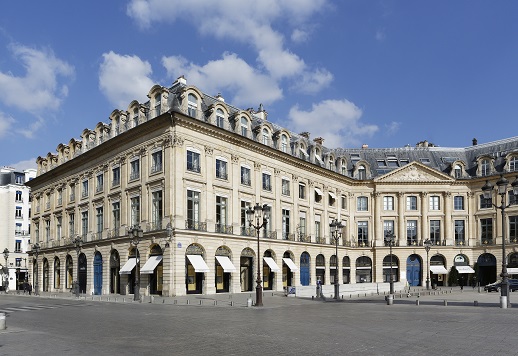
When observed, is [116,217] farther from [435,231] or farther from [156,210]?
[435,231]

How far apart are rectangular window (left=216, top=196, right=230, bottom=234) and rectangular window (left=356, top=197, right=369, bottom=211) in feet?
89.7

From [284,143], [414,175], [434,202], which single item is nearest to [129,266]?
[284,143]

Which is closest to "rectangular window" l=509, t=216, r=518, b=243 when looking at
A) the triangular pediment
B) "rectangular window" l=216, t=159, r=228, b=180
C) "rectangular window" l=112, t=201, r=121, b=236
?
the triangular pediment

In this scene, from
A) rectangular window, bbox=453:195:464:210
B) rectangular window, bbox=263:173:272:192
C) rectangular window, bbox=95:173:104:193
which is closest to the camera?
rectangular window, bbox=95:173:104:193

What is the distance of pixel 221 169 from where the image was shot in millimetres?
47250

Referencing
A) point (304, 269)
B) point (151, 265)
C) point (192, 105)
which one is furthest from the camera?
point (304, 269)

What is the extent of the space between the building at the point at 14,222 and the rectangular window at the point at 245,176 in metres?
48.0

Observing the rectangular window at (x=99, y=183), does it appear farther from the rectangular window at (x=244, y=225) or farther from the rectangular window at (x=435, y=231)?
the rectangular window at (x=435, y=231)

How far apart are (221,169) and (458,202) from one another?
36.2 m

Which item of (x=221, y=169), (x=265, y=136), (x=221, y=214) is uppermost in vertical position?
(x=265, y=136)

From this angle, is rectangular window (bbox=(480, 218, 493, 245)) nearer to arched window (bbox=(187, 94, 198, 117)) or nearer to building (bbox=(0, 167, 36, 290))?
arched window (bbox=(187, 94, 198, 117))

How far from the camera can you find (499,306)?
2847 cm

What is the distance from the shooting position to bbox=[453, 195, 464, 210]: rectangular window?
69000mm

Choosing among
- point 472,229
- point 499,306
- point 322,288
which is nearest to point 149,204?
point 322,288
